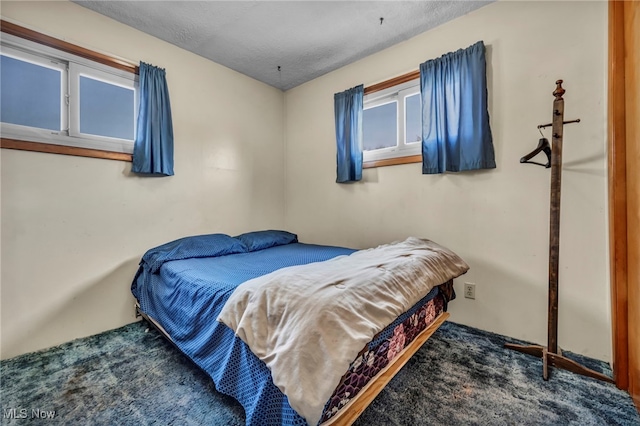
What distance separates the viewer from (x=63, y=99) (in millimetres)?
2049

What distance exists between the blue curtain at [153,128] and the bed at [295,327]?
86cm

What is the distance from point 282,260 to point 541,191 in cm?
200

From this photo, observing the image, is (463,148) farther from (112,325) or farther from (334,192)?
(112,325)

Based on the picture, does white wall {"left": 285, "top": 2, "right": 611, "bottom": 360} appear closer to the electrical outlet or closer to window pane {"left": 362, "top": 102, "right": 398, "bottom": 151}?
the electrical outlet

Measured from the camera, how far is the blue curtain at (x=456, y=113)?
205cm

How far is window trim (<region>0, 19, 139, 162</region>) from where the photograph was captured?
5.88 ft

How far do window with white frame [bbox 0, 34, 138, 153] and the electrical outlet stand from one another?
312 cm

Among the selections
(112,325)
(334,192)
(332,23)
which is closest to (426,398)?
(334,192)

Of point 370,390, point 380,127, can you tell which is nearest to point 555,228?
point 370,390

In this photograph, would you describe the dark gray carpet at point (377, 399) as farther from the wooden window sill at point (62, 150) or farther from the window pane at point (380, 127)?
the window pane at point (380, 127)

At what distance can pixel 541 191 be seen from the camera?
1.90 meters

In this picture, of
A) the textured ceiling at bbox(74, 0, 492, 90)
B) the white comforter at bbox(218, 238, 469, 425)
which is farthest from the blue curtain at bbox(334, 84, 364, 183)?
the white comforter at bbox(218, 238, 469, 425)

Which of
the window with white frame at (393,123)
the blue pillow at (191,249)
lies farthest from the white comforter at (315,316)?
the window with white frame at (393,123)

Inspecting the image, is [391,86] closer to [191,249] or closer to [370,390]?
[191,249]
